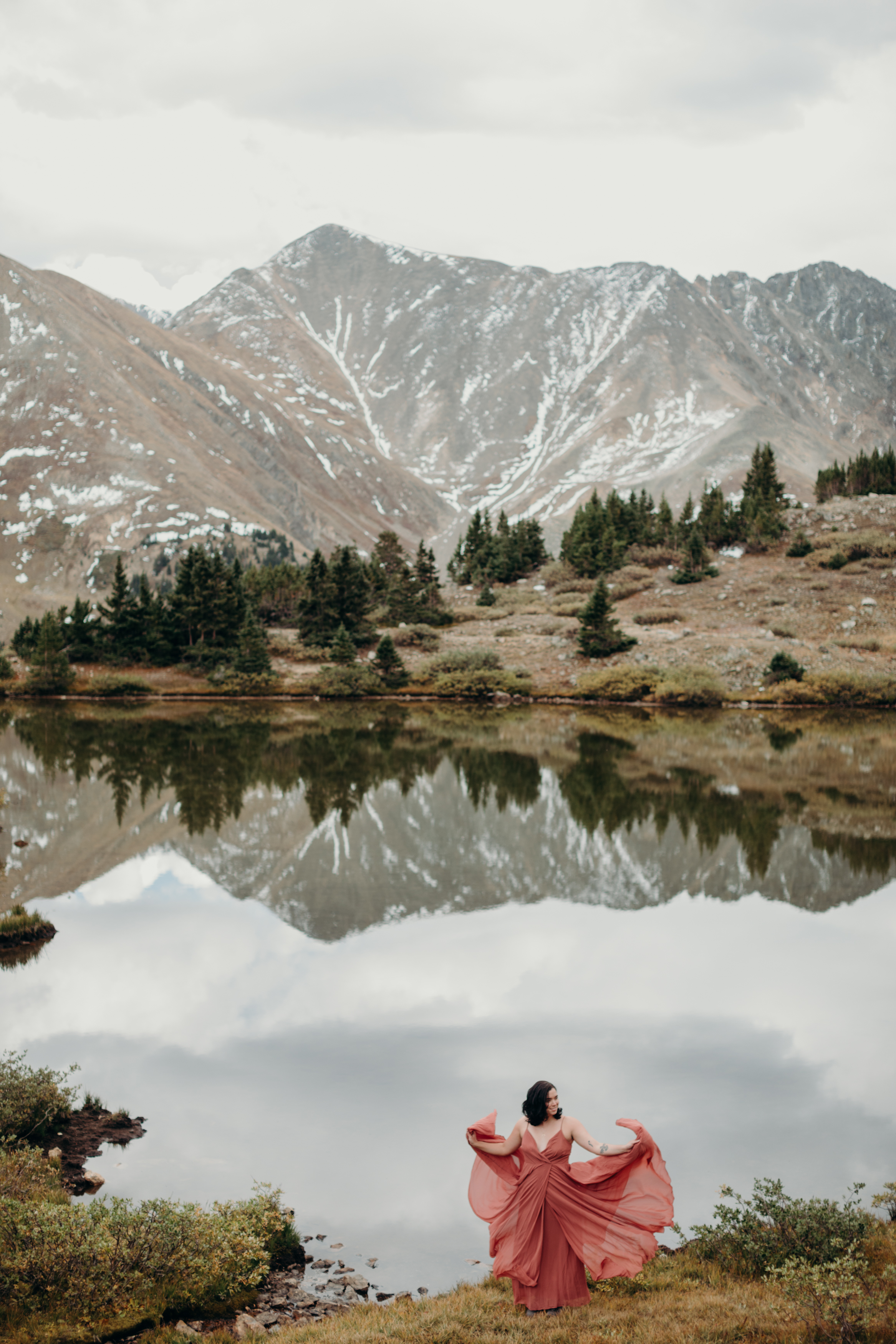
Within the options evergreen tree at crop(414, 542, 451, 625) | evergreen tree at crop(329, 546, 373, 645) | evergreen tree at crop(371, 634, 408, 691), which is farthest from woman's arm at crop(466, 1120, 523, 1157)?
evergreen tree at crop(414, 542, 451, 625)

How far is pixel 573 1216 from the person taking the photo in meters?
5.98

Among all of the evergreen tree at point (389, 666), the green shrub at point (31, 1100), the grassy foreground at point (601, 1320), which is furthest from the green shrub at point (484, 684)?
the grassy foreground at point (601, 1320)

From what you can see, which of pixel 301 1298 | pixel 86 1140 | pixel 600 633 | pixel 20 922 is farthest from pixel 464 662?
pixel 301 1298

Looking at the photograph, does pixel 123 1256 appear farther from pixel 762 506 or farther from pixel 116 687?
pixel 762 506

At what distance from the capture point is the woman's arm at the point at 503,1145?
6.02 m

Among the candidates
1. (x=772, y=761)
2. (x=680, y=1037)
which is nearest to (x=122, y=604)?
(x=772, y=761)

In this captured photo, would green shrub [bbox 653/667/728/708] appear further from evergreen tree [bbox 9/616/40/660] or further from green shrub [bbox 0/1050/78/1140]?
green shrub [bbox 0/1050/78/1140]

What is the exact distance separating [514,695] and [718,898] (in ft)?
110

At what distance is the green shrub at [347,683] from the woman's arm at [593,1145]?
44.7 meters

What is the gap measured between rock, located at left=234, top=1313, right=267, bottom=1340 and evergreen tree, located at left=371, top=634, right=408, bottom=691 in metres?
45.1

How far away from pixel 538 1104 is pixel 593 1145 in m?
0.41

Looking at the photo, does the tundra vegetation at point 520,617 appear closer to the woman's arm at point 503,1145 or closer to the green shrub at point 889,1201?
the green shrub at point 889,1201

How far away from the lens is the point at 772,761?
94.6 ft

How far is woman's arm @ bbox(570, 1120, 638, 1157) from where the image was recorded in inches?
235
